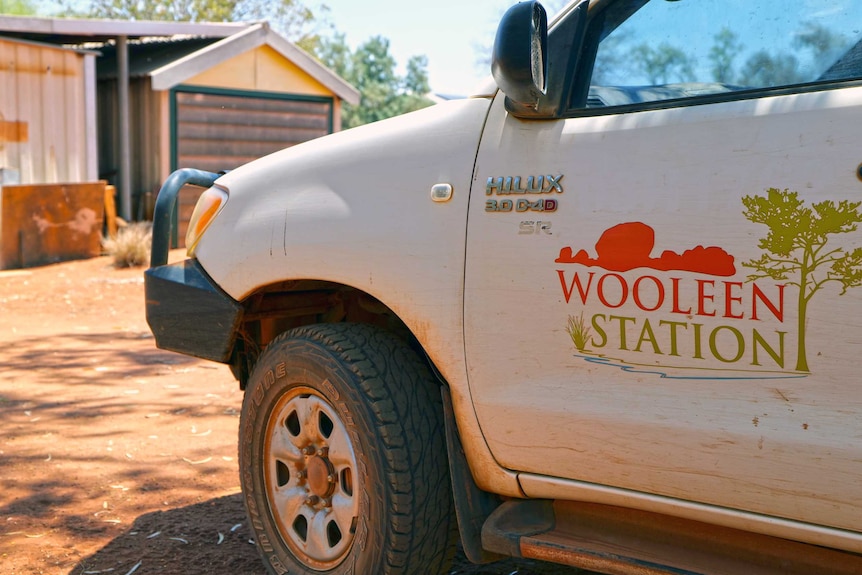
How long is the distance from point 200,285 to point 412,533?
123 centimetres

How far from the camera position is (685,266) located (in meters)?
2.45

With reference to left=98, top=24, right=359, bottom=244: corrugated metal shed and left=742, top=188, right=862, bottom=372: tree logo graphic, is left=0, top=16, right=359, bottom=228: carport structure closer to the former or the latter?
left=98, top=24, right=359, bottom=244: corrugated metal shed

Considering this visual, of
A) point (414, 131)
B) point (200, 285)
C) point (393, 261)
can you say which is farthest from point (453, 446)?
point (200, 285)

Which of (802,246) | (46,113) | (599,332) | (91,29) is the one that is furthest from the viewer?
(91,29)

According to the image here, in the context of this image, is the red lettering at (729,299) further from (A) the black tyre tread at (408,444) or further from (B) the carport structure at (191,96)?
(B) the carport structure at (191,96)

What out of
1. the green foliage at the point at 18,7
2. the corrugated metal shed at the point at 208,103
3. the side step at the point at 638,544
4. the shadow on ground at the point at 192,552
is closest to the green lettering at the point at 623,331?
the side step at the point at 638,544

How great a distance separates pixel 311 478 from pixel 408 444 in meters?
0.43

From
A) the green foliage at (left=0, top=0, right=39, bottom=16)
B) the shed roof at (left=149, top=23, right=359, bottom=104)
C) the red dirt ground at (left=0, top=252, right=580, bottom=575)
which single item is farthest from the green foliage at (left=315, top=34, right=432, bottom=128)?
the red dirt ground at (left=0, top=252, right=580, bottom=575)

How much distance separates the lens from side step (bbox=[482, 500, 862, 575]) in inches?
96.2

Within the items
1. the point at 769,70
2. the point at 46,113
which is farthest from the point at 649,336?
the point at 46,113

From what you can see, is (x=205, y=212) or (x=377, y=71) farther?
(x=377, y=71)

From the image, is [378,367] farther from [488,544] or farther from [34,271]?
[34,271]

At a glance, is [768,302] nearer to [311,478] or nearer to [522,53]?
[522,53]

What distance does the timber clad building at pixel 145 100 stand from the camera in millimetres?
14531
